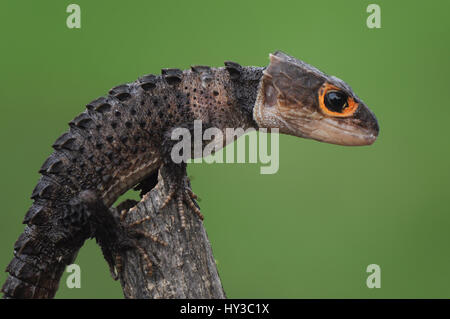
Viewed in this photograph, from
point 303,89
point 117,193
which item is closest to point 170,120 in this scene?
point 117,193

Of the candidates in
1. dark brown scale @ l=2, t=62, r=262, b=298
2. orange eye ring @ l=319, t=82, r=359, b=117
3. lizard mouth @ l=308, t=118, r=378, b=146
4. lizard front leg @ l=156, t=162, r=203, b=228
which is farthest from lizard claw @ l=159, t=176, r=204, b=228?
orange eye ring @ l=319, t=82, r=359, b=117

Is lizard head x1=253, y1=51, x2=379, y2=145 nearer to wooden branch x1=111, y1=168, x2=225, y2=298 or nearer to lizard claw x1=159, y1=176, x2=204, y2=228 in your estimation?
lizard claw x1=159, y1=176, x2=204, y2=228

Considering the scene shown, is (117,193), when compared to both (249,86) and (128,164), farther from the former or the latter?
(249,86)

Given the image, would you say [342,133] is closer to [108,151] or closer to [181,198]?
[181,198]

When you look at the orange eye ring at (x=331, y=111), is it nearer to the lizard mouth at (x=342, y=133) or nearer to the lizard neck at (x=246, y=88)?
the lizard mouth at (x=342, y=133)

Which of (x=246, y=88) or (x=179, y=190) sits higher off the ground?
(x=246, y=88)

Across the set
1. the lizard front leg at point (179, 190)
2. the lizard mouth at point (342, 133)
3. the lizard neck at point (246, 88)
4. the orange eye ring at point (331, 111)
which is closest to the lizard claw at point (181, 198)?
the lizard front leg at point (179, 190)

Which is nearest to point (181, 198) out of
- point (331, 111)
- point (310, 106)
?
point (310, 106)
